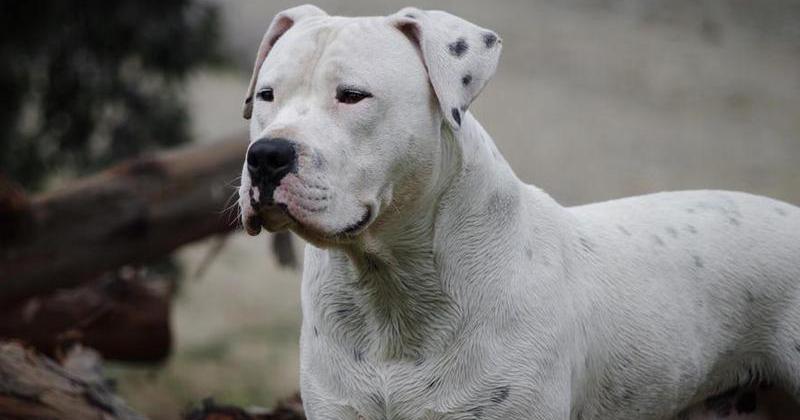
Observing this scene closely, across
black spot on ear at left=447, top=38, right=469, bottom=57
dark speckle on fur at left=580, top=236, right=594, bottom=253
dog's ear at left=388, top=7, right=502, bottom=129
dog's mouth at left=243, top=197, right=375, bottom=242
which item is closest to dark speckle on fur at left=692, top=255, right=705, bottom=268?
dark speckle on fur at left=580, top=236, right=594, bottom=253

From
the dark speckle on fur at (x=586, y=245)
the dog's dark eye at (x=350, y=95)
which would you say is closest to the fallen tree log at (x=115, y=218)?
the dark speckle on fur at (x=586, y=245)

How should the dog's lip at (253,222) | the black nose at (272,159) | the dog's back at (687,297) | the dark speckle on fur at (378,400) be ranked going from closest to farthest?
the black nose at (272,159), the dog's lip at (253,222), the dark speckle on fur at (378,400), the dog's back at (687,297)

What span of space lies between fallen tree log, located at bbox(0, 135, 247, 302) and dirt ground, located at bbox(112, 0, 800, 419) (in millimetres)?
1596

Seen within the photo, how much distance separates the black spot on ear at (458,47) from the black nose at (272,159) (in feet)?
2.06

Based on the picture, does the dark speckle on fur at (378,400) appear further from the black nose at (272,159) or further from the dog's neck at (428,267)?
the black nose at (272,159)

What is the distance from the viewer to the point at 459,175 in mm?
3717

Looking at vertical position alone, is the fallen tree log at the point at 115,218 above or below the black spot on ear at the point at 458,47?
below

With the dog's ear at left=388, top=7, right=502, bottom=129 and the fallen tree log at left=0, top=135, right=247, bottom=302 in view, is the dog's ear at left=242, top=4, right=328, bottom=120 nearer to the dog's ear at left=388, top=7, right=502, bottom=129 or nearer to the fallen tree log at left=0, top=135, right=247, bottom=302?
the dog's ear at left=388, top=7, right=502, bottom=129

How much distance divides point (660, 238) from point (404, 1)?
14.2 m

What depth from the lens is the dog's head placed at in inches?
131

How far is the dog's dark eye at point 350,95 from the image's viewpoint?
3.42 m

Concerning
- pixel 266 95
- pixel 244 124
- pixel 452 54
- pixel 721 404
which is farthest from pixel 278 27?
pixel 244 124

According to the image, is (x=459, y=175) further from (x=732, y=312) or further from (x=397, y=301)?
(x=732, y=312)

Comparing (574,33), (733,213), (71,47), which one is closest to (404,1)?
(574,33)
